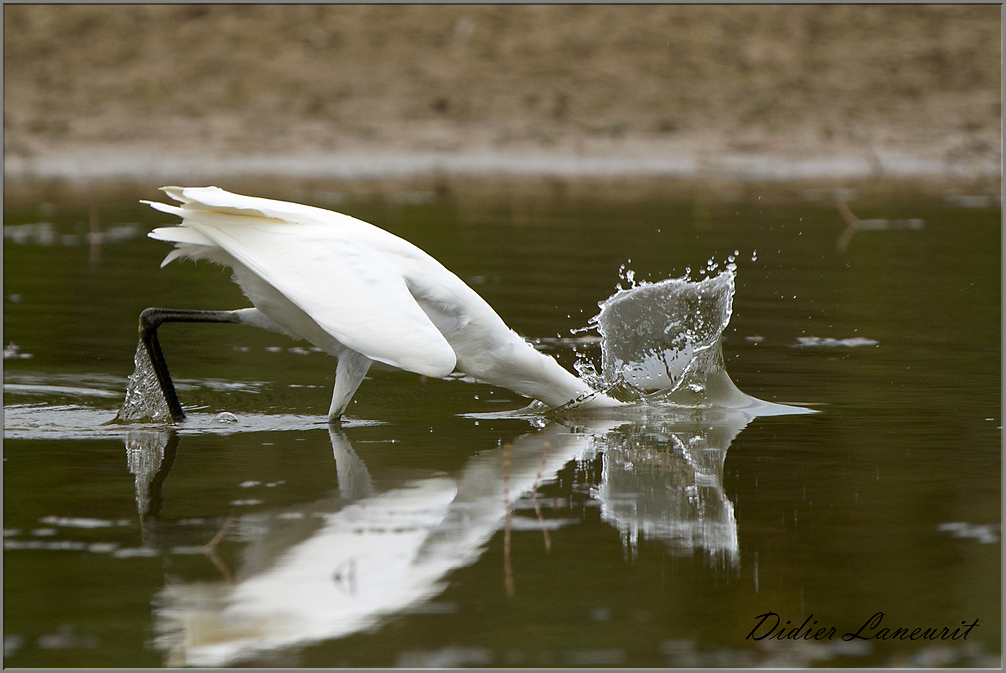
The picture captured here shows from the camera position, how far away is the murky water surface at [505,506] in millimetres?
3555

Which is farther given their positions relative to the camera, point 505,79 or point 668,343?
point 505,79

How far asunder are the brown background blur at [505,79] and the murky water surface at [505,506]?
10.9 meters

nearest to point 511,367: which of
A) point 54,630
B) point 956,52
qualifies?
point 54,630

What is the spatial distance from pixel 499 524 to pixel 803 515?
97 centimetres

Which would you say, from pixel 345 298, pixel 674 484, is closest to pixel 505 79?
pixel 345 298

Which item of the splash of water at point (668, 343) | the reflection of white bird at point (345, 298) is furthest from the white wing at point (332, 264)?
the splash of water at point (668, 343)

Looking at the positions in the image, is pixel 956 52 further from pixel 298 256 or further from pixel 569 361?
pixel 298 256

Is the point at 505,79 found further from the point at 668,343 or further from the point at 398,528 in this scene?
the point at 398,528

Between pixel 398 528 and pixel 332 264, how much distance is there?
137 centimetres

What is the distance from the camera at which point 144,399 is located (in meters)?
6.04

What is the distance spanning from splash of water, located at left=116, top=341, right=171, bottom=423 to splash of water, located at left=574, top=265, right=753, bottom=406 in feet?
5.97

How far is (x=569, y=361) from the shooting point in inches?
290

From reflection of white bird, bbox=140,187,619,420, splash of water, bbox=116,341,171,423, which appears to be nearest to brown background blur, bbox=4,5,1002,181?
splash of water, bbox=116,341,171,423

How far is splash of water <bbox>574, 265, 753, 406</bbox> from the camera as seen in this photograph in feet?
21.0
